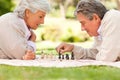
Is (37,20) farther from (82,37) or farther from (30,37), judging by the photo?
(82,37)

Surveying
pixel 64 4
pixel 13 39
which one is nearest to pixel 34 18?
pixel 13 39

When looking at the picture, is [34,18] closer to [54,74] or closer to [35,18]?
[35,18]

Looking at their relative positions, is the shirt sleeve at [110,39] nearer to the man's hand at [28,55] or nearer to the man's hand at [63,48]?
the man's hand at [63,48]

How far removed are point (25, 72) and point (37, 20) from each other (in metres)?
2.15

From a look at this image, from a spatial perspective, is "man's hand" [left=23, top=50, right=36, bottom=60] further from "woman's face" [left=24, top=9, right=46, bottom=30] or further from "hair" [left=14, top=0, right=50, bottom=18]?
"hair" [left=14, top=0, right=50, bottom=18]

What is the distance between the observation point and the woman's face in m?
6.78

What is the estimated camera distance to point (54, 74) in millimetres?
4566

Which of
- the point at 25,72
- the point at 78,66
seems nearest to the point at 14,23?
the point at 78,66

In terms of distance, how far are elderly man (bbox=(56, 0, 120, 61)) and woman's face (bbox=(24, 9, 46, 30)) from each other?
513 mm

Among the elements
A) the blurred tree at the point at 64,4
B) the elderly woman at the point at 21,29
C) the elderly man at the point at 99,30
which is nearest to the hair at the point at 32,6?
the elderly woman at the point at 21,29

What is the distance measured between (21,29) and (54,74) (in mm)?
2164

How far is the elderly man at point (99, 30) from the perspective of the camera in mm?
6168

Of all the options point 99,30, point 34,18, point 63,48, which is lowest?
point 63,48

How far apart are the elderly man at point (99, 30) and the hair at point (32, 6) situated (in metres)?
0.51
